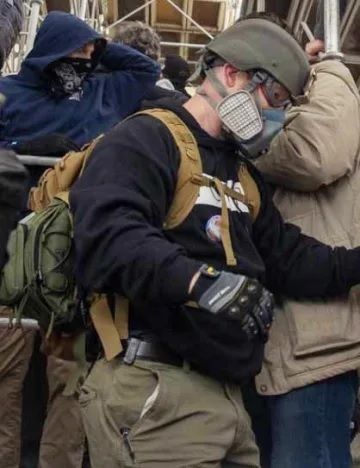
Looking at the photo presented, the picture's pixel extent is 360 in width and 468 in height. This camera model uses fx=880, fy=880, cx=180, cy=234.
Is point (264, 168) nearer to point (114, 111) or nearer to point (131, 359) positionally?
point (131, 359)

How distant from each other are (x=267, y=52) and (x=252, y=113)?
244mm

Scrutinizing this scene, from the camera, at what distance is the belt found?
8.96ft

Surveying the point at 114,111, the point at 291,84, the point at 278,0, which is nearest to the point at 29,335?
the point at 114,111

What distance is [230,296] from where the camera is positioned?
2.37 metres

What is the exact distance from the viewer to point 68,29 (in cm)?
423

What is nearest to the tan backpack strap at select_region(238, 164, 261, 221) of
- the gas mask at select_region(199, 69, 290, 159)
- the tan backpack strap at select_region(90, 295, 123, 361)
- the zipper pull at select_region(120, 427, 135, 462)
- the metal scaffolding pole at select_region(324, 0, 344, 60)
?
the gas mask at select_region(199, 69, 290, 159)

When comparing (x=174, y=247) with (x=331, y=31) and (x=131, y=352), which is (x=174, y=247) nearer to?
(x=131, y=352)

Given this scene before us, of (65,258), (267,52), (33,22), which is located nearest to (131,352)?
(65,258)

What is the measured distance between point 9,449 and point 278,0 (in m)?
4.90

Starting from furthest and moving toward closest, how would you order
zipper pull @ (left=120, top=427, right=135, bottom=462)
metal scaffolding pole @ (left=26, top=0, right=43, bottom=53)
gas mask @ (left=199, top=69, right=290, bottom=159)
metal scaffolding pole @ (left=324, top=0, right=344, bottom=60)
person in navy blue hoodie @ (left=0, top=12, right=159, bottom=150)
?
metal scaffolding pole @ (left=26, top=0, right=43, bottom=53) → person in navy blue hoodie @ (left=0, top=12, right=159, bottom=150) → metal scaffolding pole @ (left=324, top=0, right=344, bottom=60) → gas mask @ (left=199, top=69, right=290, bottom=159) → zipper pull @ (left=120, top=427, right=135, bottom=462)

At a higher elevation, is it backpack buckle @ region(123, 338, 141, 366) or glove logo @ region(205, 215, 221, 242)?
glove logo @ region(205, 215, 221, 242)

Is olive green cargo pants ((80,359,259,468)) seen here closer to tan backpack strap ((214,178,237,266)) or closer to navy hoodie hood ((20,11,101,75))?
tan backpack strap ((214,178,237,266))

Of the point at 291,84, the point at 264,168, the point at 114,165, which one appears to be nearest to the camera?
the point at 114,165

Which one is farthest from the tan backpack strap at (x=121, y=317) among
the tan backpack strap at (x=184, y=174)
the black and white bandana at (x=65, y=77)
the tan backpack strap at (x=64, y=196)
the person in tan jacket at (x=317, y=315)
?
the black and white bandana at (x=65, y=77)
